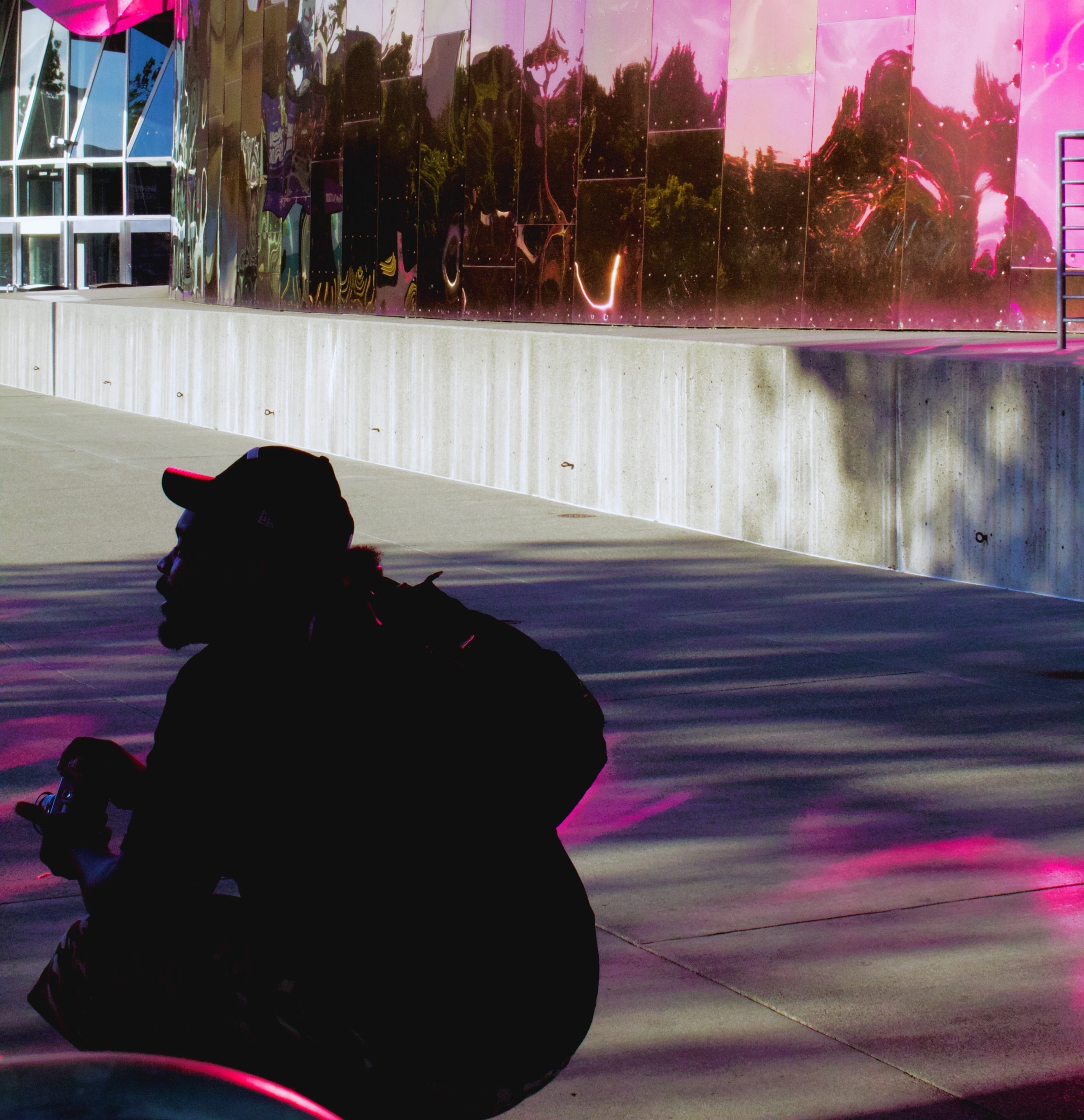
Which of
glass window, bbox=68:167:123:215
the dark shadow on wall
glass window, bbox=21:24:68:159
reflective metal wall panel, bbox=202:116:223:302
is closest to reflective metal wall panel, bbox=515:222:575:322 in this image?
the dark shadow on wall

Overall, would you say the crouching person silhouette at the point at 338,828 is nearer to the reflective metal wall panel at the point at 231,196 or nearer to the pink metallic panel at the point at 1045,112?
the pink metallic panel at the point at 1045,112

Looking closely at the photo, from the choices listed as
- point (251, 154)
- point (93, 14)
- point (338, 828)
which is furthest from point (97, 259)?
point (338, 828)

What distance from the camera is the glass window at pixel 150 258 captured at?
47.3 metres

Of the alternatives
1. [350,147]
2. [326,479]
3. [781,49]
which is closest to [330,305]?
[350,147]

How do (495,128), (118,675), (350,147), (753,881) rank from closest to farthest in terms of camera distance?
(753,881) → (118,675) → (495,128) → (350,147)

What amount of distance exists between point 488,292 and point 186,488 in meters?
17.1

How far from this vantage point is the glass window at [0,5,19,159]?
50031 mm

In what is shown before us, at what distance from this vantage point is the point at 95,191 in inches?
1880

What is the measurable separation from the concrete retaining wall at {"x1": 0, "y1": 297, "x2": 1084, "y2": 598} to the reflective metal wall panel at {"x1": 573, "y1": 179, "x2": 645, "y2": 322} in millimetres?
992

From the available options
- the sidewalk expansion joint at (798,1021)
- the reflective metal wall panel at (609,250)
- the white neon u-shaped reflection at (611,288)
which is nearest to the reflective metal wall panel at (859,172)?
the reflective metal wall panel at (609,250)

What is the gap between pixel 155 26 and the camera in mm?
46250

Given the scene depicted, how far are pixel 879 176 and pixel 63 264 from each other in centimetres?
3841

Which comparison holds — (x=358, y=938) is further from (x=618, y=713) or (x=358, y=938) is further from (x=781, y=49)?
(x=781, y=49)

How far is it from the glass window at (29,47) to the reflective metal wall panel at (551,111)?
34.1 m
